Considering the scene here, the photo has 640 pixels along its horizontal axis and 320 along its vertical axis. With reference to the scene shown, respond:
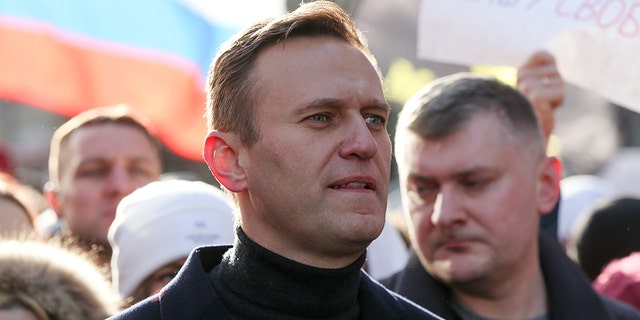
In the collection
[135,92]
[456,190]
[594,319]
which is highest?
[456,190]

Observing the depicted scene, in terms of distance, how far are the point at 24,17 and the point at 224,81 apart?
173 inches

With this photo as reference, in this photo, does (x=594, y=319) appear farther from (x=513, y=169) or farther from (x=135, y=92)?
(x=135, y=92)

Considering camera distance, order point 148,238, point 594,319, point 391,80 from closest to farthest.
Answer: point 594,319 < point 148,238 < point 391,80

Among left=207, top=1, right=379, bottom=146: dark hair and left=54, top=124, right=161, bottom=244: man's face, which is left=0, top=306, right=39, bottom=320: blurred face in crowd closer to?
left=207, top=1, right=379, bottom=146: dark hair

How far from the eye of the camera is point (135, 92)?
23.8ft

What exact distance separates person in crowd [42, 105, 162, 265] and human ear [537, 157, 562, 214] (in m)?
2.20

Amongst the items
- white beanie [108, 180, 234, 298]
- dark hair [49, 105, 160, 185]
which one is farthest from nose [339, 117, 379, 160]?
dark hair [49, 105, 160, 185]

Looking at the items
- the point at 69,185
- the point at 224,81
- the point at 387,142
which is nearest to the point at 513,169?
the point at 387,142

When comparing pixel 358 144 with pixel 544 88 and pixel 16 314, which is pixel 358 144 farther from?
pixel 544 88

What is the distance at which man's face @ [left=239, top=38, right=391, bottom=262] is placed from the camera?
2.60m

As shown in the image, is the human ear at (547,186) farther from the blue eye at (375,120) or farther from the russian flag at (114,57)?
the russian flag at (114,57)

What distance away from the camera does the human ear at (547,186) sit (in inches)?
145

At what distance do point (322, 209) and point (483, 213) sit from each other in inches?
42.0

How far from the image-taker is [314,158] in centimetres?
→ 262
